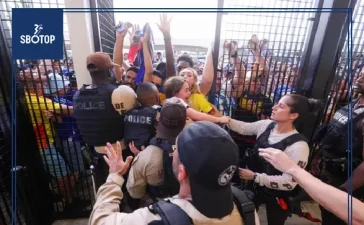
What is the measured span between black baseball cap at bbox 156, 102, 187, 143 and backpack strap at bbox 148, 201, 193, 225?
1.89ft

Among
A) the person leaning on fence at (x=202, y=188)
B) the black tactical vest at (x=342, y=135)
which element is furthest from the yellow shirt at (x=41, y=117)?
the black tactical vest at (x=342, y=135)

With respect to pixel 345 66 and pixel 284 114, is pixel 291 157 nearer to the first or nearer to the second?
pixel 284 114

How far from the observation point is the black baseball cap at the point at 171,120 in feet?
4.32

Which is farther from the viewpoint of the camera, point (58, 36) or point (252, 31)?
point (252, 31)

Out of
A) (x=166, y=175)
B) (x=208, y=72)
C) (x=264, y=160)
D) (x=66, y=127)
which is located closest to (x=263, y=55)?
(x=208, y=72)

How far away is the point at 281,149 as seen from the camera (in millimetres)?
1545

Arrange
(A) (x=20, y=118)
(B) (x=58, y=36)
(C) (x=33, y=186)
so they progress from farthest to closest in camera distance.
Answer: (C) (x=33, y=186) → (A) (x=20, y=118) → (B) (x=58, y=36)

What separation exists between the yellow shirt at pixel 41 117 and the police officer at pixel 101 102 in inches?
17.9

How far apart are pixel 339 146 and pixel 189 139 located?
171 cm

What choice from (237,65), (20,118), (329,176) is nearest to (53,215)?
(20,118)

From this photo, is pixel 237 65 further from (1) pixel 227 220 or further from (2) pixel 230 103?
(1) pixel 227 220

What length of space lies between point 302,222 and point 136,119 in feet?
6.67

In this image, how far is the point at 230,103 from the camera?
2244mm

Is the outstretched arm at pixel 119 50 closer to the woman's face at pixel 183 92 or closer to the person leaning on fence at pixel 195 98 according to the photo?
the person leaning on fence at pixel 195 98
